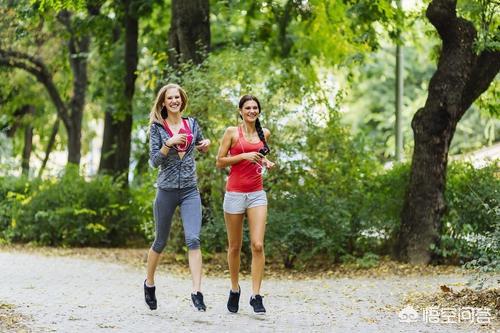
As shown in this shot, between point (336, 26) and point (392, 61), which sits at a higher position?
point (392, 61)

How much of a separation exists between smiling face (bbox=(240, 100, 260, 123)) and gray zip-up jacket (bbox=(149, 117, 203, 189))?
548 mm

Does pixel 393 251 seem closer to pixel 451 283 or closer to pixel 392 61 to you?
pixel 451 283

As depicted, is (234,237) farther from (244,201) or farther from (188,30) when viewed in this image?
(188,30)

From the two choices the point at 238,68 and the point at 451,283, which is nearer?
the point at 451,283

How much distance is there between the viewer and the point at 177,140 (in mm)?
8477

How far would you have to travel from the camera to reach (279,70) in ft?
53.0

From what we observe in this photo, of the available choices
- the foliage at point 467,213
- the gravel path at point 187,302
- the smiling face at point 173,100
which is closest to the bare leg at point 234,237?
the gravel path at point 187,302

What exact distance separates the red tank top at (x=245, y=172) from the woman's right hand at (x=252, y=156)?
0.10m

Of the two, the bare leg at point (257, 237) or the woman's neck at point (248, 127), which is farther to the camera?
the woman's neck at point (248, 127)

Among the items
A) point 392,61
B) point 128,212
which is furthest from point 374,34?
point 392,61

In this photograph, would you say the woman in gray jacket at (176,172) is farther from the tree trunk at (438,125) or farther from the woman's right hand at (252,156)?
the tree trunk at (438,125)

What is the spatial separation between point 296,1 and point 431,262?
672 centimetres

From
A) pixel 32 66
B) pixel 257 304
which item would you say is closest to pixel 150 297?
pixel 257 304

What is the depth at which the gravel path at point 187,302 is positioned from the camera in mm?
8148
